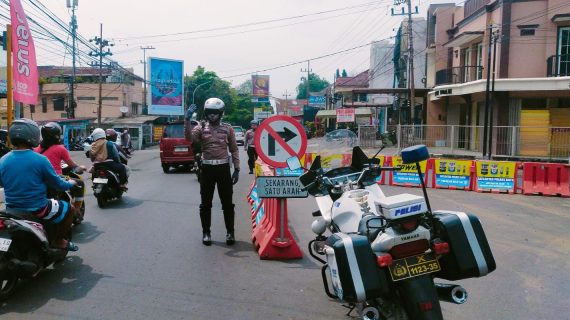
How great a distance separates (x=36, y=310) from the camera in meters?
4.52

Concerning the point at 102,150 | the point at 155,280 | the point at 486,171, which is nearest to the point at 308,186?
the point at 155,280

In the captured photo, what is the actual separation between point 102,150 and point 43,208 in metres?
5.19

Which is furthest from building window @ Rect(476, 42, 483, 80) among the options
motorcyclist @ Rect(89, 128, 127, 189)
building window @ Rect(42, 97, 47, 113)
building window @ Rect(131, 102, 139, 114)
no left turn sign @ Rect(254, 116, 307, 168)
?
building window @ Rect(42, 97, 47, 113)

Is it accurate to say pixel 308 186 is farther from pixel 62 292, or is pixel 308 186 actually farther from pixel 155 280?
pixel 62 292

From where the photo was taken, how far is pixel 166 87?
180 ft

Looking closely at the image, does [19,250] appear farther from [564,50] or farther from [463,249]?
[564,50]

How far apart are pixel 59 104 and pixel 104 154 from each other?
46340mm

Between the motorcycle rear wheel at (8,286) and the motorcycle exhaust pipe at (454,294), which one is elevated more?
the motorcycle exhaust pipe at (454,294)

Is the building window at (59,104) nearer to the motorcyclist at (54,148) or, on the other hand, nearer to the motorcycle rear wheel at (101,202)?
the motorcycle rear wheel at (101,202)

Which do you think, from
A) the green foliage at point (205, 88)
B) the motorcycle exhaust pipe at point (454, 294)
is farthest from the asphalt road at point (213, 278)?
the green foliage at point (205, 88)

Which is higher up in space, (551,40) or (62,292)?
(551,40)

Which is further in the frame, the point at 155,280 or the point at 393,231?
the point at 155,280

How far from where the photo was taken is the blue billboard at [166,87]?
5397 cm

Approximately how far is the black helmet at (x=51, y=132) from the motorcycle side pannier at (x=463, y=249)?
205 inches
